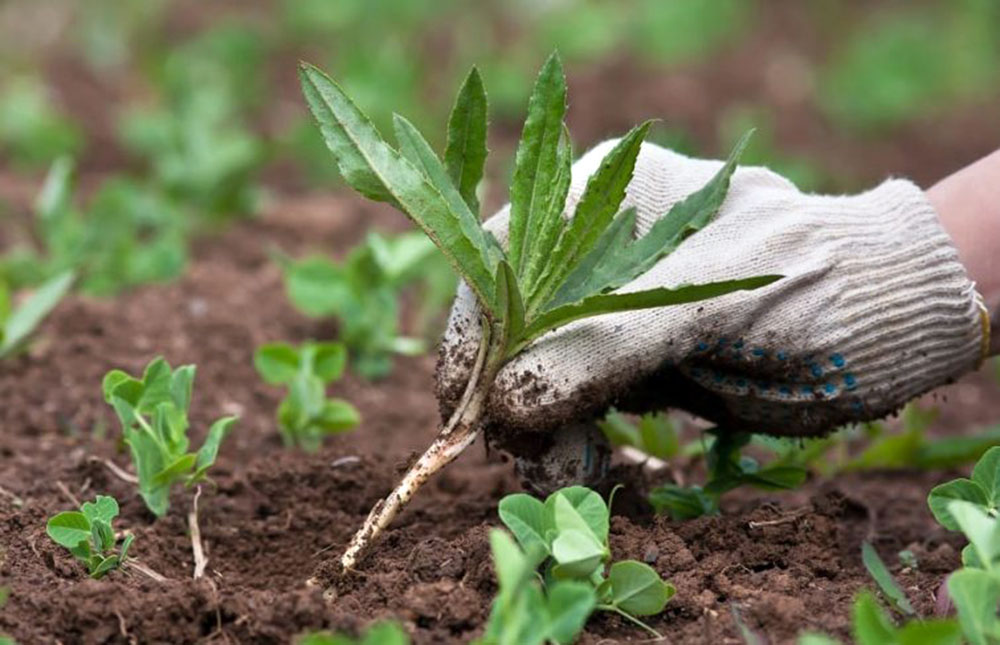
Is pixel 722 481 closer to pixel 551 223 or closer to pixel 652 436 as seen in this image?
pixel 652 436

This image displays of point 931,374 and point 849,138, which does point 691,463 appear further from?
point 849,138

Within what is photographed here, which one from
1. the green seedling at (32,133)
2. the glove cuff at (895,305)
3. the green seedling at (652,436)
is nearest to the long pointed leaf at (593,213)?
the glove cuff at (895,305)

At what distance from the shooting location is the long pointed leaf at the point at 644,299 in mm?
1921

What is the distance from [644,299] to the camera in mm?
1945

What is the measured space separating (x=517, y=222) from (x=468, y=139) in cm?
14

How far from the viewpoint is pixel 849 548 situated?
7.99ft

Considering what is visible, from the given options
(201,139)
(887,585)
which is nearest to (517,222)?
(887,585)

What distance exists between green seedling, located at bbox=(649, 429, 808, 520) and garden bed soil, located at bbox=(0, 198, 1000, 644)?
0.05 metres

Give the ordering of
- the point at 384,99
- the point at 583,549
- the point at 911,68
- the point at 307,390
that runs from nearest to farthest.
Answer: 1. the point at 583,549
2. the point at 307,390
3. the point at 384,99
4. the point at 911,68

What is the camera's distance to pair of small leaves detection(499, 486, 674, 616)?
1.84 metres

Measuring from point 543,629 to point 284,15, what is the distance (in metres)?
5.58

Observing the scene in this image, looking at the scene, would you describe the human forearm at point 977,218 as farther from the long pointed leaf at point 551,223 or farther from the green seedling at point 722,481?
the long pointed leaf at point 551,223

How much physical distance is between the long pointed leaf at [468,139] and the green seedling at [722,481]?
581 mm

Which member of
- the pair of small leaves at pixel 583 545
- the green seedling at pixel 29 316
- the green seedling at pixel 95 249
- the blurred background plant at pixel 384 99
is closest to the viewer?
the pair of small leaves at pixel 583 545
